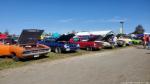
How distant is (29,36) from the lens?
15.5 m

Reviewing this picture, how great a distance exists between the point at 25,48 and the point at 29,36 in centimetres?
91

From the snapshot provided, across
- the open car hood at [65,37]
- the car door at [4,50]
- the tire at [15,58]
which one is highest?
the open car hood at [65,37]

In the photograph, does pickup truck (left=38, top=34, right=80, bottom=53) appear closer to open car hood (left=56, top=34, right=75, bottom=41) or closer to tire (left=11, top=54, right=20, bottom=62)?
open car hood (left=56, top=34, right=75, bottom=41)

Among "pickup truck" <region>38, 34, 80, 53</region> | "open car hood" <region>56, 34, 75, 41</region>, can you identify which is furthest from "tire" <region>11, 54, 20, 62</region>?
"open car hood" <region>56, 34, 75, 41</region>

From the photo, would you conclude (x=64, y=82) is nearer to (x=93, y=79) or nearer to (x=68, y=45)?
(x=93, y=79)

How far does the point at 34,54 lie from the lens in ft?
49.9

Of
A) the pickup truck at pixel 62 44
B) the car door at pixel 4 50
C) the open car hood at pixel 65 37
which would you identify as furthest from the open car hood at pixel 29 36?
the open car hood at pixel 65 37

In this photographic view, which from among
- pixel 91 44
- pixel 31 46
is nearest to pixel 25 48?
pixel 31 46

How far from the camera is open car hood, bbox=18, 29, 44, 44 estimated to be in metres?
15.0

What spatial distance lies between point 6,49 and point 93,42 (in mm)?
10359

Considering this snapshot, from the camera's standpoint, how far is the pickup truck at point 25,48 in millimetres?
14781

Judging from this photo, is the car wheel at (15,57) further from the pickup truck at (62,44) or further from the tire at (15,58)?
the pickup truck at (62,44)

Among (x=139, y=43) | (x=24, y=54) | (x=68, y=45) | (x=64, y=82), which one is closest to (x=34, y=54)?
(x=24, y=54)

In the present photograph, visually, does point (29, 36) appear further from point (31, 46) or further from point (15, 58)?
point (15, 58)
